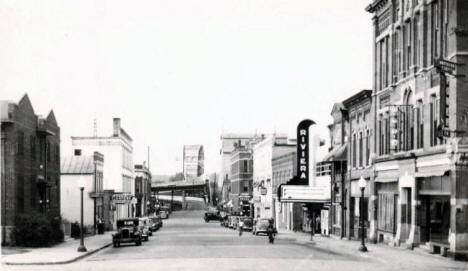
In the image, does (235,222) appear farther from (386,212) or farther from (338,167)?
(386,212)

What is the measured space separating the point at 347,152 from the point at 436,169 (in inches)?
743

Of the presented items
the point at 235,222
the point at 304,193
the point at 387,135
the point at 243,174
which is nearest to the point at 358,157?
the point at 387,135

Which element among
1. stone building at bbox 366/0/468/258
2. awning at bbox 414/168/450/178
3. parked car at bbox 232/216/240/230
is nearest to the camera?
stone building at bbox 366/0/468/258

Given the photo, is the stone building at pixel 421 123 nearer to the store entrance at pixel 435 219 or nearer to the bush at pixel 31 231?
the store entrance at pixel 435 219

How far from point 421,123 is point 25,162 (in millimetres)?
21104

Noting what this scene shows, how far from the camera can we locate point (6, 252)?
34.7 metres

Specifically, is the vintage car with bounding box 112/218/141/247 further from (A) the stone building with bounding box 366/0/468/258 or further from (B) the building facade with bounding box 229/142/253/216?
(B) the building facade with bounding box 229/142/253/216

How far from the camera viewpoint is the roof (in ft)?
213

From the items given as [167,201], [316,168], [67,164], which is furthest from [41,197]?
[167,201]

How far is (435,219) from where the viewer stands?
34531 mm

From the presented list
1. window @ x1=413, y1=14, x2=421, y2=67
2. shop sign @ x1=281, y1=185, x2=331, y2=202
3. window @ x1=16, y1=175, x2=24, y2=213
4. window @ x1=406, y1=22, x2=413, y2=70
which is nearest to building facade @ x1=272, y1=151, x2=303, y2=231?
shop sign @ x1=281, y1=185, x2=331, y2=202

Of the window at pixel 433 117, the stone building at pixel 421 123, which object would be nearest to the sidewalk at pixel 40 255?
the stone building at pixel 421 123

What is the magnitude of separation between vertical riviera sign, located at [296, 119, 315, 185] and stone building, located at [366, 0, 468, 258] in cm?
1659

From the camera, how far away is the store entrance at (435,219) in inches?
1287
